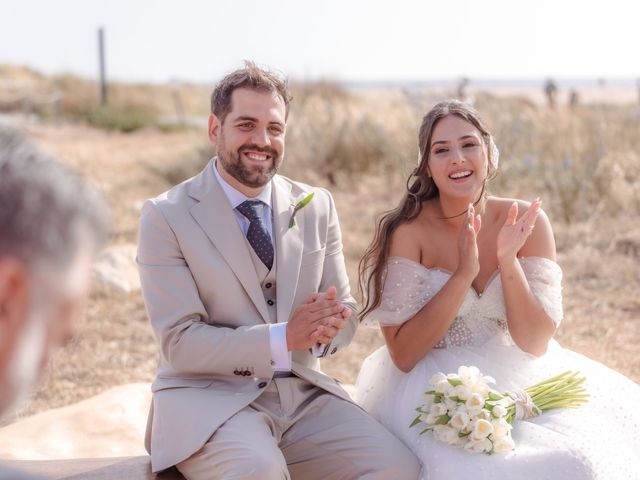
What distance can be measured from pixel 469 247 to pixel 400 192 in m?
7.72

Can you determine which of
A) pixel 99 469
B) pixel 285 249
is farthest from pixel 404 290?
pixel 99 469

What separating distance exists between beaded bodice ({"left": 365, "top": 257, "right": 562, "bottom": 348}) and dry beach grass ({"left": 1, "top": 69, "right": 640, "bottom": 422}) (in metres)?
2.08

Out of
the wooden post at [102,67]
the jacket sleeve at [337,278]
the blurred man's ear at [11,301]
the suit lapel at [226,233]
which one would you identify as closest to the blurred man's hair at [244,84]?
the suit lapel at [226,233]

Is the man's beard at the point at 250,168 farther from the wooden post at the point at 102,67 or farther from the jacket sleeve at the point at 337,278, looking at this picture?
the wooden post at the point at 102,67

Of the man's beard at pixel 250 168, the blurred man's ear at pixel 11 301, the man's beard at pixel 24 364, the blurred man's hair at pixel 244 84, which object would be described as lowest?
the man's beard at pixel 250 168

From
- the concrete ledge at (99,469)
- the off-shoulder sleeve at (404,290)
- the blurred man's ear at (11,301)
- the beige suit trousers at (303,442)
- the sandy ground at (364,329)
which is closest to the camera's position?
the blurred man's ear at (11,301)

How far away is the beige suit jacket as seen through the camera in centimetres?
358

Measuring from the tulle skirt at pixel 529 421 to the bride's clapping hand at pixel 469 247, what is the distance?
→ 0.40m

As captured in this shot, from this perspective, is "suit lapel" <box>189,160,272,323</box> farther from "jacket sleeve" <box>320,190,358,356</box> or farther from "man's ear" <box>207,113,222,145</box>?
"jacket sleeve" <box>320,190,358,356</box>

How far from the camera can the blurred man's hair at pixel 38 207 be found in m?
1.27

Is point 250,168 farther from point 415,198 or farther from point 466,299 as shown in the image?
point 466,299

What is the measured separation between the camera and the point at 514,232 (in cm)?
399

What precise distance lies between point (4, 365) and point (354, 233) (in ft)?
29.0

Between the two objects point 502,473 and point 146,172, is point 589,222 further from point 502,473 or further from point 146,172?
point 146,172
